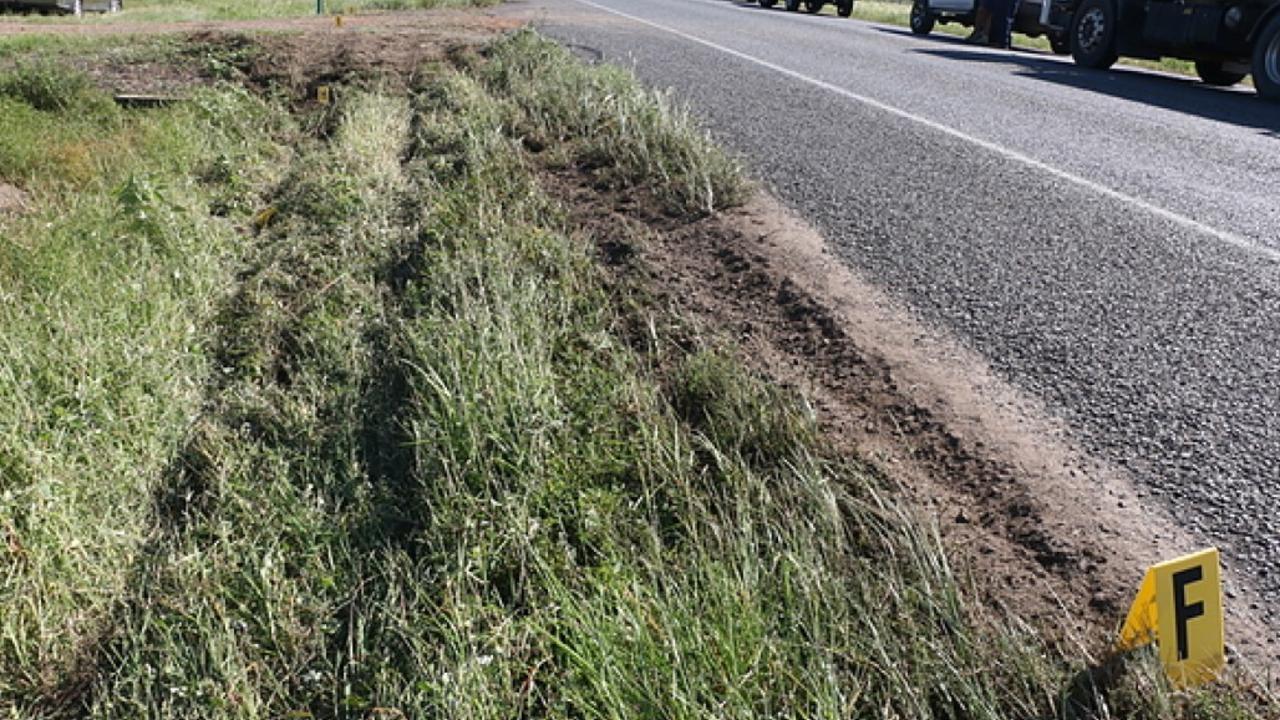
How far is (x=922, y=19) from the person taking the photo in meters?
20.5

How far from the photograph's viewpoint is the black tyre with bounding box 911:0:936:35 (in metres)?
20.3

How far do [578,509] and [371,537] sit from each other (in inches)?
23.3

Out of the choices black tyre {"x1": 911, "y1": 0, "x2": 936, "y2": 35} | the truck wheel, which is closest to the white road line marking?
the truck wheel

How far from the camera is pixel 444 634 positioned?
7.68 ft

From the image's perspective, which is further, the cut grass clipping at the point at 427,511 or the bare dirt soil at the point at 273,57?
the bare dirt soil at the point at 273,57

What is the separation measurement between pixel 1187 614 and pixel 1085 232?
10.9 ft

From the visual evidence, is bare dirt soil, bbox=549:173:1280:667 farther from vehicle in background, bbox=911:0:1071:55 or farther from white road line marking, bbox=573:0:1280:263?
vehicle in background, bbox=911:0:1071:55

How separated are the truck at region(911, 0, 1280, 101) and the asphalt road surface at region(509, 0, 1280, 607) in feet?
3.06

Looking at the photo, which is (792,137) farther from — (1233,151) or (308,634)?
(308,634)

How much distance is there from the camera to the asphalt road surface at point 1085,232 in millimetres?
3053

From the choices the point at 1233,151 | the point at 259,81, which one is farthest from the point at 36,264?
the point at 1233,151

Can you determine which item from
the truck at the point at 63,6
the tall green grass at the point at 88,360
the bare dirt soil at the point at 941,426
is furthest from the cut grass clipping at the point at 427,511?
the truck at the point at 63,6

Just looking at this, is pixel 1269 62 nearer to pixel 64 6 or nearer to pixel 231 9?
pixel 231 9

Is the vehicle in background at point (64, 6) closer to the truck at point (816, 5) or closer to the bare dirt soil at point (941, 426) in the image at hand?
the truck at point (816, 5)
